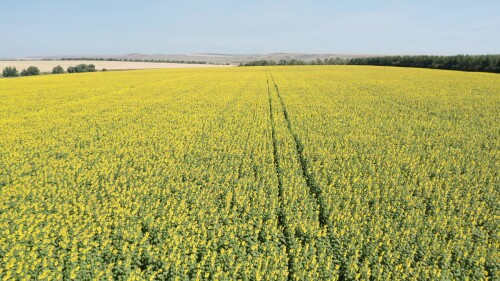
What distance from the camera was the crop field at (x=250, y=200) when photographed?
600 cm

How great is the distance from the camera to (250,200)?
28.2 ft

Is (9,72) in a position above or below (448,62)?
below

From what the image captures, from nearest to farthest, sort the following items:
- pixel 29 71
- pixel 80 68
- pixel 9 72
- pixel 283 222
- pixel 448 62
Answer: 1. pixel 283 222
2. pixel 9 72
3. pixel 29 71
4. pixel 448 62
5. pixel 80 68

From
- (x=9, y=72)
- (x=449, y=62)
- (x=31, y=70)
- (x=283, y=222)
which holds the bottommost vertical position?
(x=283, y=222)

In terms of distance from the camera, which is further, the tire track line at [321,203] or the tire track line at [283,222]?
the tire track line at [321,203]

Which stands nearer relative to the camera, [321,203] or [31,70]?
[321,203]

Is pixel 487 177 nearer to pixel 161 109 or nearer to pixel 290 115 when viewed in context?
pixel 290 115

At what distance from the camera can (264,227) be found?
23.4ft

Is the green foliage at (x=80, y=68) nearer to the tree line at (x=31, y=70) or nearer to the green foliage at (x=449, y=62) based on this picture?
the tree line at (x=31, y=70)

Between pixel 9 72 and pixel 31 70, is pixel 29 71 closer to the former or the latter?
pixel 31 70

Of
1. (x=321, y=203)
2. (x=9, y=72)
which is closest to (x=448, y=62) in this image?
(x=321, y=203)

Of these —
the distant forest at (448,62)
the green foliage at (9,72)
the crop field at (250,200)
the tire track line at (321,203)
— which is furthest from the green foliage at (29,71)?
the distant forest at (448,62)

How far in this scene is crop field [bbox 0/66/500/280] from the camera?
600cm

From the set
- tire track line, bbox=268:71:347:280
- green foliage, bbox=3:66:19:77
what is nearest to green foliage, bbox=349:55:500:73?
tire track line, bbox=268:71:347:280
